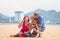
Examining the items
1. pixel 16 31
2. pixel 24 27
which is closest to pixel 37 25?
pixel 24 27

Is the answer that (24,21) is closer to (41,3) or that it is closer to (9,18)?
(9,18)

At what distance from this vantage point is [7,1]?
1707 mm

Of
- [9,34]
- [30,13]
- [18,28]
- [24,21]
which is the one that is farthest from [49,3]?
[9,34]

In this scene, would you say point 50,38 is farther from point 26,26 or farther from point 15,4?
point 15,4

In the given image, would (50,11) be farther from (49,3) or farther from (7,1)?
(7,1)

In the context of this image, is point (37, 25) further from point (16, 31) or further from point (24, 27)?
point (16, 31)

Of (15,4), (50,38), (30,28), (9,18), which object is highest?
(15,4)

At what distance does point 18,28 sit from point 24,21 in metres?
0.12

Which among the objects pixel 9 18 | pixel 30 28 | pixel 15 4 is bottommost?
pixel 30 28

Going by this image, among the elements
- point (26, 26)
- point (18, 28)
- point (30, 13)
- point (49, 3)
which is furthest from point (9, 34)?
point (49, 3)

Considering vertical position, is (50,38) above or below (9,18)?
below

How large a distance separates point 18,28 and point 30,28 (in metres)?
0.15

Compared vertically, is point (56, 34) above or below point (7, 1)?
below

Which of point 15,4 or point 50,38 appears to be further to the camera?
point 15,4
